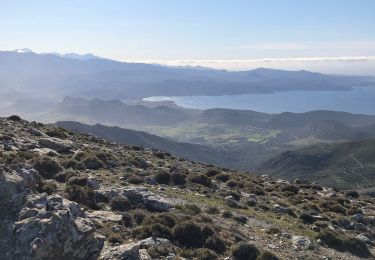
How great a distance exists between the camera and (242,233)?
2047cm

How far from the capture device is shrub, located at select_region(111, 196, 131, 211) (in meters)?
20.7

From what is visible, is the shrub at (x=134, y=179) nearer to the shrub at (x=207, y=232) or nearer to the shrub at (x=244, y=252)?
the shrub at (x=207, y=232)

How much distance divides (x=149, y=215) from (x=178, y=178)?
11.5 m

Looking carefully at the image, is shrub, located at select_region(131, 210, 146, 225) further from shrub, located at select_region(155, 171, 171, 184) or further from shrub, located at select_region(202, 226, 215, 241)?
shrub, located at select_region(155, 171, 171, 184)

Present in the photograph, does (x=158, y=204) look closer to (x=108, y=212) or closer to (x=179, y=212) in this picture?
(x=179, y=212)

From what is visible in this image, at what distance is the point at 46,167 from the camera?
85.0 feet

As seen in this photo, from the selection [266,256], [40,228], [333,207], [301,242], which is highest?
[40,228]

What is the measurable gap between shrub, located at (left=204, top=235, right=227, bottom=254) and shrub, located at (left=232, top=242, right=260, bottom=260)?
603mm

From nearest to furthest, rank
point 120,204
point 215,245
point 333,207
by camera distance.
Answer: point 215,245, point 120,204, point 333,207

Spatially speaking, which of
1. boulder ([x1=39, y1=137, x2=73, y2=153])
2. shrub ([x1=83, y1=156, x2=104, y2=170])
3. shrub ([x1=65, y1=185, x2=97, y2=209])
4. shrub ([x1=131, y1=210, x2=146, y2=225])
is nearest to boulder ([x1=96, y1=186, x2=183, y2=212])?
shrub ([x1=65, y1=185, x2=97, y2=209])

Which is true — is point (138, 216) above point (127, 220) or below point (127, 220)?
above

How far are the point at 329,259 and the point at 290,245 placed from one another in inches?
72.0

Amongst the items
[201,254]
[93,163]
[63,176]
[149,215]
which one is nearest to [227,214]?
[149,215]

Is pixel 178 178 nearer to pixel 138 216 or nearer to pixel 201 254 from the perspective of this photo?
pixel 138 216
